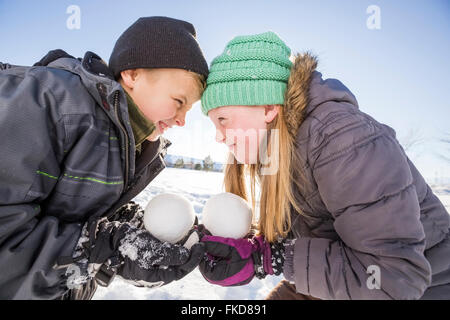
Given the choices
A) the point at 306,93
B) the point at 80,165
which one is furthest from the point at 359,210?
the point at 80,165

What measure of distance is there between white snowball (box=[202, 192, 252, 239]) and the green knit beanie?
22.0 inches

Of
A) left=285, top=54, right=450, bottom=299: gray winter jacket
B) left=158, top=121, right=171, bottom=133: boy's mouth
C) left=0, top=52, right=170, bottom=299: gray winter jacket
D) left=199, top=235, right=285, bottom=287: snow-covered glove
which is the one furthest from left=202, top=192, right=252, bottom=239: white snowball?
left=158, top=121, right=171, bottom=133: boy's mouth

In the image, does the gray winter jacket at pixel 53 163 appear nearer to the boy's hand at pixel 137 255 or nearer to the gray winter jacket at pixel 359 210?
the boy's hand at pixel 137 255

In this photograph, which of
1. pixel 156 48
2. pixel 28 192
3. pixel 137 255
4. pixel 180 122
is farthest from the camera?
pixel 180 122

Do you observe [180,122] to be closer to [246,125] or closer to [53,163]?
[246,125]

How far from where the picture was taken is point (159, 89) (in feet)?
4.57

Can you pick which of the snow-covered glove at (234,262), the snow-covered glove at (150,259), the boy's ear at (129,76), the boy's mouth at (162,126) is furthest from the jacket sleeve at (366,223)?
the boy's ear at (129,76)

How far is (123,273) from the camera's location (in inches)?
42.1

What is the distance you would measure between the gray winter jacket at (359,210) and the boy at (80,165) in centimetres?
62

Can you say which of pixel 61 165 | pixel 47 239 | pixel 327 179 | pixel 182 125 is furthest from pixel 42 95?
pixel 327 179

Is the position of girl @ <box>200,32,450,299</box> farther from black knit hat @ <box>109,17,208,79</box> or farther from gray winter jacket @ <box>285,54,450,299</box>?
black knit hat @ <box>109,17,208,79</box>

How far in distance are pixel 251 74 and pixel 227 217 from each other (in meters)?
0.80
